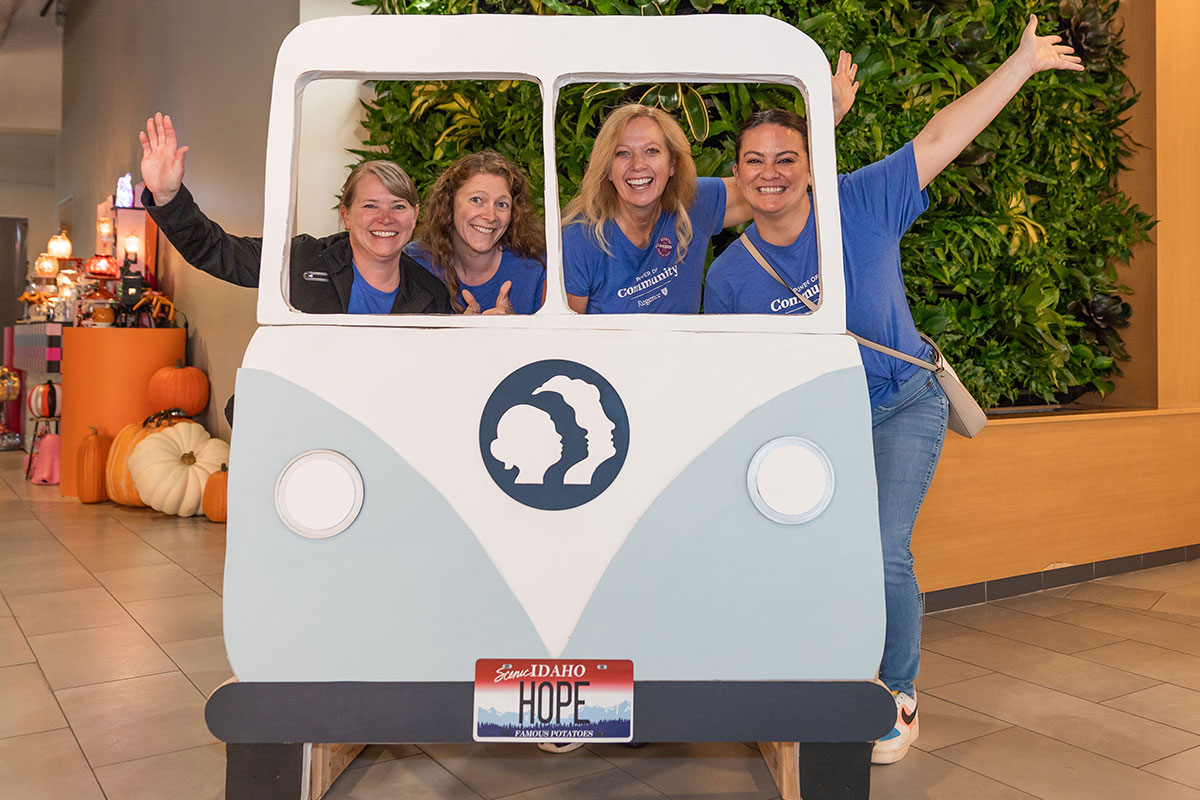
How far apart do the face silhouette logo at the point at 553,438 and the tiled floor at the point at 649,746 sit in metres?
0.83

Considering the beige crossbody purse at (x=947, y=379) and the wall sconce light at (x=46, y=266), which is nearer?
the beige crossbody purse at (x=947, y=379)

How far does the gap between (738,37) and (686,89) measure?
1.60m

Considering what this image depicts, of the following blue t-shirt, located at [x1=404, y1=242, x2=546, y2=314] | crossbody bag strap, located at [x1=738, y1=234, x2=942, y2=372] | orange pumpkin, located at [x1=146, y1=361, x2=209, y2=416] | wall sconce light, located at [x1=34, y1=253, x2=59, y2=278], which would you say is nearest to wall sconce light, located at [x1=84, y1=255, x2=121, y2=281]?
orange pumpkin, located at [x1=146, y1=361, x2=209, y2=416]

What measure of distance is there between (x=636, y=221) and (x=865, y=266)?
528 mm

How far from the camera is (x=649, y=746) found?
2402 mm

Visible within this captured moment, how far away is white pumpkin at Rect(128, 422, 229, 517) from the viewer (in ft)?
17.8

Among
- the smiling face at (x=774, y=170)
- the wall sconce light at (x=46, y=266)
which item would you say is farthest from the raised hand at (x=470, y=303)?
the wall sconce light at (x=46, y=266)

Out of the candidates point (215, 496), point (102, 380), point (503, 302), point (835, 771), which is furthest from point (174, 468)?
point (835, 771)

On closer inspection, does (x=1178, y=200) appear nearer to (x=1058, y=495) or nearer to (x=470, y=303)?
(x=1058, y=495)

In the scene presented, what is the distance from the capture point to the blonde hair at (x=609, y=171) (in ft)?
7.09

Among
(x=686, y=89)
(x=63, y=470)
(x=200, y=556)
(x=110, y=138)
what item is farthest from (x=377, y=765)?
(x=110, y=138)

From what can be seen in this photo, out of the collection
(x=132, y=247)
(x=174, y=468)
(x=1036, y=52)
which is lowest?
(x=174, y=468)

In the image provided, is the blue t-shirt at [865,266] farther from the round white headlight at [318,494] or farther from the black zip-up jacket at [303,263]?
the round white headlight at [318,494]

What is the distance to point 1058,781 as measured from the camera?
223 centimetres
